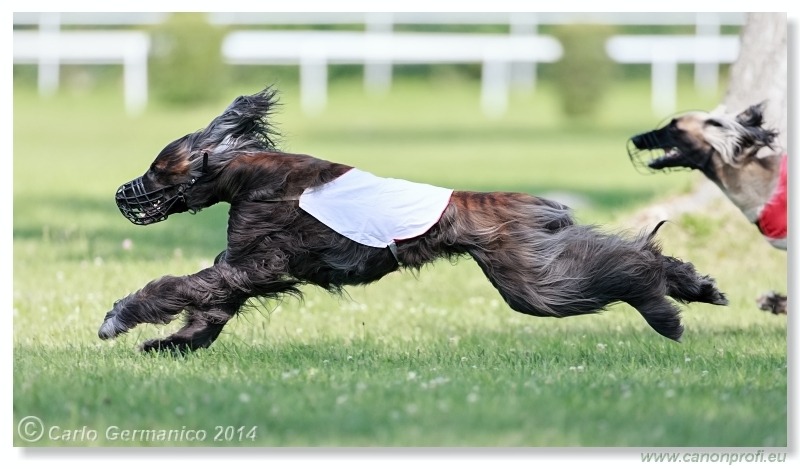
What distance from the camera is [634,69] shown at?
92.5ft

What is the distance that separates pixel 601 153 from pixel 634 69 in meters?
8.03

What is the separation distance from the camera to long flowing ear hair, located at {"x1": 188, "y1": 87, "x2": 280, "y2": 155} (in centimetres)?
620

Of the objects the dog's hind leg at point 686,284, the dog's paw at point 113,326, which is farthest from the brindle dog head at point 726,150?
the dog's paw at point 113,326

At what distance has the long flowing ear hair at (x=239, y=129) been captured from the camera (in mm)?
6199

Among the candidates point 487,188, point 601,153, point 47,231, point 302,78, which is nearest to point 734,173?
point 47,231

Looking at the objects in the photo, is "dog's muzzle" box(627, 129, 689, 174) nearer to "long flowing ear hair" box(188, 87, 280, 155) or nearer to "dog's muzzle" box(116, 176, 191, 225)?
"long flowing ear hair" box(188, 87, 280, 155)

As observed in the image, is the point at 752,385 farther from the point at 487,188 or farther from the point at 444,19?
the point at 444,19

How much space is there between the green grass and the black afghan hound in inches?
12.8

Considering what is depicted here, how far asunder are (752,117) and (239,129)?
3.27m

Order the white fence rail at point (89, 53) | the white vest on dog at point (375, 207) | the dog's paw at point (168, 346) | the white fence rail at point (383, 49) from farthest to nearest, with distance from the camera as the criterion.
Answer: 1. the white fence rail at point (383, 49)
2. the white fence rail at point (89, 53)
3. the dog's paw at point (168, 346)
4. the white vest on dog at point (375, 207)

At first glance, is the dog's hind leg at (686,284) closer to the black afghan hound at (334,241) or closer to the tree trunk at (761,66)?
the black afghan hound at (334,241)

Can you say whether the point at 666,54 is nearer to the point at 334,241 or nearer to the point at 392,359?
the point at 392,359

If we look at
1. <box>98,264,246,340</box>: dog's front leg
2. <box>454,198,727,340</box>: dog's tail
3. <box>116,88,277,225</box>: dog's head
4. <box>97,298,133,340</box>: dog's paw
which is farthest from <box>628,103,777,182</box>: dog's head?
<box>97,298,133,340</box>: dog's paw

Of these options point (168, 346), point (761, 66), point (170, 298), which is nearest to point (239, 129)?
point (170, 298)
